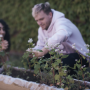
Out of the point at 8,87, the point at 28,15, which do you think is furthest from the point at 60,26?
the point at 28,15

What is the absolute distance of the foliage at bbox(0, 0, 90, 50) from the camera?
399 centimetres

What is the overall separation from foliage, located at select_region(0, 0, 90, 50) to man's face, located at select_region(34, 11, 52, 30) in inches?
64.8

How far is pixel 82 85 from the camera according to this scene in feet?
5.39

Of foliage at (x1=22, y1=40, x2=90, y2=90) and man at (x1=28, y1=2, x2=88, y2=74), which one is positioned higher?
man at (x1=28, y1=2, x2=88, y2=74)

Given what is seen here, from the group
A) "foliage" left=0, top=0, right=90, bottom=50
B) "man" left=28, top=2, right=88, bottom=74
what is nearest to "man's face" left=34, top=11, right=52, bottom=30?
"man" left=28, top=2, right=88, bottom=74

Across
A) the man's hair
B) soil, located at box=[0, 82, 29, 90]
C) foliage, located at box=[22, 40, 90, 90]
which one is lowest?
soil, located at box=[0, 82, 29, 90]

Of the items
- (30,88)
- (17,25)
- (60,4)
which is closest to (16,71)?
(30,88)

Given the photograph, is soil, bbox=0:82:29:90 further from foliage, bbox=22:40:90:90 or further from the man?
the man

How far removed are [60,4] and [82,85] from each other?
3212mm

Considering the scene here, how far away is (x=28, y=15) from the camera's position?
534 cm

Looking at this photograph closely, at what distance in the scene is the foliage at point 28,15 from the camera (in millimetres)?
3986

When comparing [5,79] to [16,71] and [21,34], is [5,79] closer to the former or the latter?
[16,71]

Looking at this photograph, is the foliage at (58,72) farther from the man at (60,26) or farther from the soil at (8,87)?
the man at (60,26)

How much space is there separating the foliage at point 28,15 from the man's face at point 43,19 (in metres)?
1.65
